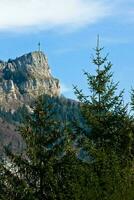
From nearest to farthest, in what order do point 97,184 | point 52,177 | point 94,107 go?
point 97,184
point 52,177
point 94,107

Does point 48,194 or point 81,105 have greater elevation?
point 81,105

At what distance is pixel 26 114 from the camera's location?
33844 mm

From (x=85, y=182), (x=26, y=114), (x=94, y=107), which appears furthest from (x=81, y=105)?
(x=85, y=182)

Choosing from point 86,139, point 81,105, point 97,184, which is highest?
point 81,105

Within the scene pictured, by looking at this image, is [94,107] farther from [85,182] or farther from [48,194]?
[85,182]

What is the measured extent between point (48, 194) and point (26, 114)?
4997 mm

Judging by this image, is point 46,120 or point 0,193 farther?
point 46,120

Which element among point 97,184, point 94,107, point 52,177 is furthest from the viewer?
point 94,107

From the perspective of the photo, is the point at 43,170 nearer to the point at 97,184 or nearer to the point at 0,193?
the point at 0,193

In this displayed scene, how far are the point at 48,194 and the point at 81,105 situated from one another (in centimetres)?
508

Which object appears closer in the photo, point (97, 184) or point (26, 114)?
point (97, 184)

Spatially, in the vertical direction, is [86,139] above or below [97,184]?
above

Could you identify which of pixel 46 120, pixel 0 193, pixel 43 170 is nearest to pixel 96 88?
pixel 46 120

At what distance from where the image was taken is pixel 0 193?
31.7 m
